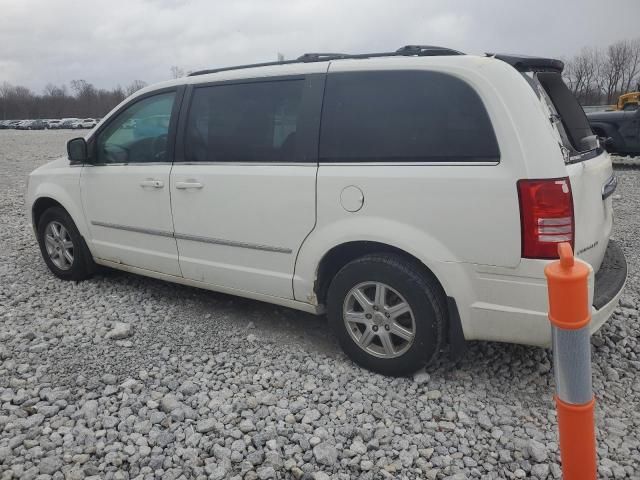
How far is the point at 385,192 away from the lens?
303 cm

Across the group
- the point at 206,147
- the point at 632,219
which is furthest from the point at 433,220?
the point at 632,219

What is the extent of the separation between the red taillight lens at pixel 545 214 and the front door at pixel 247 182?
121cm

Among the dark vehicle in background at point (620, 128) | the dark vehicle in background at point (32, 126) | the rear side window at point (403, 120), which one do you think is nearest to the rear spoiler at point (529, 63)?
the rear side window at point (403, 120)

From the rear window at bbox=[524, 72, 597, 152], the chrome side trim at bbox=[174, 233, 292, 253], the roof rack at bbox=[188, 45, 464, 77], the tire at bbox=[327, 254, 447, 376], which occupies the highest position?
the roof rack at bbox=[188, 45, 464, 77]

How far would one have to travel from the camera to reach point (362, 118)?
10.5 ft

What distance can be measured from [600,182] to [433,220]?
997 mm

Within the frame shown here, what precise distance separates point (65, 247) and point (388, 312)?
133 inches

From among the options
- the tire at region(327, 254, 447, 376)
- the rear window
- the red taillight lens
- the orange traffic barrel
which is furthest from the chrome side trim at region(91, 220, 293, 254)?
the orange traffic barrel

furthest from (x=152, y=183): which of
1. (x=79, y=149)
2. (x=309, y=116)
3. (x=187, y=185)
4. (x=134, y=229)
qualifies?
(x=309, y=116)

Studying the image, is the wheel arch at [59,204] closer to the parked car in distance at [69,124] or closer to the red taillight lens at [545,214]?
the red taillight lens at [545,214]

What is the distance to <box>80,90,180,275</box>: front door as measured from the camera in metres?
4.14

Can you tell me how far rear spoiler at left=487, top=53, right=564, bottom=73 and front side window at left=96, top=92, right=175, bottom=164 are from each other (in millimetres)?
2389

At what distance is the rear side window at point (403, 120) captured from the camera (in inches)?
112

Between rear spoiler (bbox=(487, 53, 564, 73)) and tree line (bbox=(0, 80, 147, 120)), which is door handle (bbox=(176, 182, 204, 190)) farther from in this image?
tree line (bbox=(0, 80, 147, 120))
